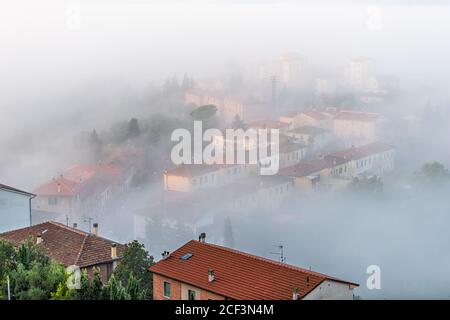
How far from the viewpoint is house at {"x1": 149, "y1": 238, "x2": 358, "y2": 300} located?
362 centimetres

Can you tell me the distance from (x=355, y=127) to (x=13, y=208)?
1181 cm

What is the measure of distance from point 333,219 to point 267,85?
257 inches

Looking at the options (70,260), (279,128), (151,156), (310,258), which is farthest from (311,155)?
(70,260)

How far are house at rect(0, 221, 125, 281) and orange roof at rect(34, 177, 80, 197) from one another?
5680 millimetres

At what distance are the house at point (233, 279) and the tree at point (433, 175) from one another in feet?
35.0

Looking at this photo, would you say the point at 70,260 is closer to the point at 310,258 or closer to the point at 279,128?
the point at 310,258

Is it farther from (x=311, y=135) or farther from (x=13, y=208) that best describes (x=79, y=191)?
(x=311, y=135)

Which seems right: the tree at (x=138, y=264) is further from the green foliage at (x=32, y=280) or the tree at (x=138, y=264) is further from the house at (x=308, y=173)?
the house at (x=308, y=173)

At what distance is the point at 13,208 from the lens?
610 centimetres

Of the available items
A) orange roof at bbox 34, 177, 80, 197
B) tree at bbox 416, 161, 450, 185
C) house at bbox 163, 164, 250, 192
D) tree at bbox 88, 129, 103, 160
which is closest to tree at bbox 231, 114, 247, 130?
house at bbox 163, 164, 250, 192

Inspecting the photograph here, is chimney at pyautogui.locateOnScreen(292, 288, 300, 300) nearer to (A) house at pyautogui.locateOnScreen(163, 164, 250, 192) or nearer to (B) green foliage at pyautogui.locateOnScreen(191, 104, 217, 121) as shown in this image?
(A) house at pyautogui.locateOnScreen(163, 164, 250, 192)

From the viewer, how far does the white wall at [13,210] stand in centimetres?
601

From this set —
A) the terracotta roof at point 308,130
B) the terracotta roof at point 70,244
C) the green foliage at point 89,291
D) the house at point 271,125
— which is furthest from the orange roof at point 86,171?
the green foliage at point 89,291

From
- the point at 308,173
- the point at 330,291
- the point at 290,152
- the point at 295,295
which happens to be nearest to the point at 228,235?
the point at 308,173
